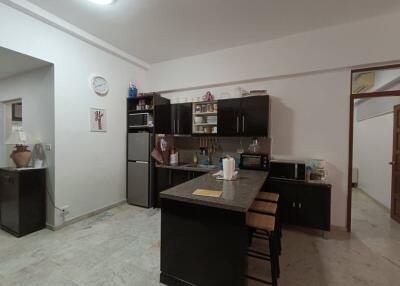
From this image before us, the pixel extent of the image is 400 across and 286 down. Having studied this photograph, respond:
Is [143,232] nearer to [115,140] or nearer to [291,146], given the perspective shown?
[115,140]

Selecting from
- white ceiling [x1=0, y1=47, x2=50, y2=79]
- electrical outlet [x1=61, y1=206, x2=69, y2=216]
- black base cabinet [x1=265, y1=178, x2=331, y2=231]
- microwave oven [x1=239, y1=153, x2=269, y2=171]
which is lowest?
electrical outlet [x1=61, y1=206, x2=69, y2=216]

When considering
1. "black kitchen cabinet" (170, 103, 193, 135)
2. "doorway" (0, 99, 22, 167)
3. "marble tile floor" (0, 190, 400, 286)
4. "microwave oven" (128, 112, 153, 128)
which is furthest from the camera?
"doorway" (0, 99, 22, 167)

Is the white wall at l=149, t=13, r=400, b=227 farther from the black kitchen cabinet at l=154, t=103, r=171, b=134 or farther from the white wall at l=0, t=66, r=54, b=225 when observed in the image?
the white wall at l=0, t=66, r=54, b=225

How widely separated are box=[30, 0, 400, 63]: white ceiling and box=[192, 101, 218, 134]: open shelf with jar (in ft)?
3.45

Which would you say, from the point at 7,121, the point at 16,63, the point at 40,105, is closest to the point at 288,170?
the point at 40,105

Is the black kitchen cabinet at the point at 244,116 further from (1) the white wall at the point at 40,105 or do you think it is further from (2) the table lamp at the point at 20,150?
(2) the table lamp at the point at 20,150

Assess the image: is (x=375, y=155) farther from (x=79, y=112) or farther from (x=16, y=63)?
(x=16, y=63)

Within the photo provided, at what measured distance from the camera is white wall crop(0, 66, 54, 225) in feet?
9.49

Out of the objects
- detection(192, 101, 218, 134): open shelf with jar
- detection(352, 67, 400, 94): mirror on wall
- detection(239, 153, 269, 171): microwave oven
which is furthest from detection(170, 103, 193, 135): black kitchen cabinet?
detection(352, 67, 400, 94): mirror on wall

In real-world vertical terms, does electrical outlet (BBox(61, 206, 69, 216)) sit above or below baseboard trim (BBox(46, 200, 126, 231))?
above

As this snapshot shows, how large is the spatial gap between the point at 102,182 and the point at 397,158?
16.3ft

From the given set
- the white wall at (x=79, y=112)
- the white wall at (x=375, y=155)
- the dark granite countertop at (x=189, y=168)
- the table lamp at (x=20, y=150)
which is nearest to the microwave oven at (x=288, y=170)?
the dark granite countertop at (x=189, y=168)

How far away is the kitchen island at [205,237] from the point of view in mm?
1524

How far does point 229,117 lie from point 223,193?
6.09ft
